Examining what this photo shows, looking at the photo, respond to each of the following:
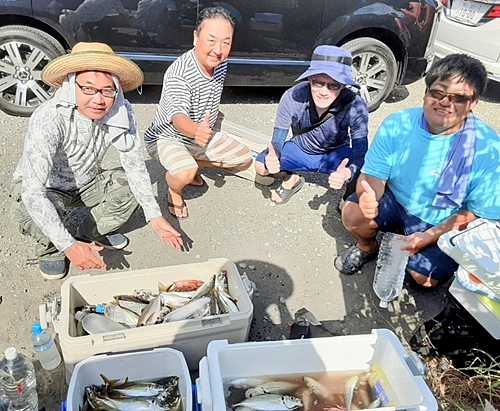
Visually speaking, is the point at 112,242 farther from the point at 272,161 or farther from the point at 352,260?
the point at 352,260

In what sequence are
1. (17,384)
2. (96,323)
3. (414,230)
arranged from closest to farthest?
1. (17,384)
2. (96,323)
3. (414,230)

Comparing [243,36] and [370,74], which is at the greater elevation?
[243,36]

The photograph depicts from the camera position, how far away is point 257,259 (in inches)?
146

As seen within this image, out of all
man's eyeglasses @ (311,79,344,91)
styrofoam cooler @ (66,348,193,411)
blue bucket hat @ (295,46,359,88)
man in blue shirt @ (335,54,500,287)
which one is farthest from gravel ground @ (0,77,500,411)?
blue bucket hat @ (295,46,359,88)

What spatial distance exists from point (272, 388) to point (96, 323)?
104 centimetres

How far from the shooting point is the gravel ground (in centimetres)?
314

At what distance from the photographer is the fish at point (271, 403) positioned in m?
2.33

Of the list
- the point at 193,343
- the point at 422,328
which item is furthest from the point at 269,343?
the point at 422,328

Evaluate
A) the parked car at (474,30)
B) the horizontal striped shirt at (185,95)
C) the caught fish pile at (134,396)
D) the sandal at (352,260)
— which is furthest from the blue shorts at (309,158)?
the parked car at (474,30)

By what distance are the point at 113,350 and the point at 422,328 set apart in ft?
6.30

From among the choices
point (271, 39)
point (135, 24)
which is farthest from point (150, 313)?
point (271, 39)

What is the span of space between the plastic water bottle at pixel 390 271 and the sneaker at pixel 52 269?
2.27 meters

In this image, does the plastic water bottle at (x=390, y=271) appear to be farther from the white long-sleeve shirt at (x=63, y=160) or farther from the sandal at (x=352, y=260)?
the white long-sleeve shirt at (x=63, y=160)

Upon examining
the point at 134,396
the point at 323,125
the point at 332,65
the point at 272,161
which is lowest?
the point at 134,396
